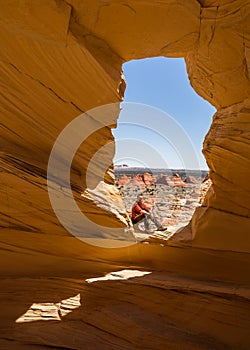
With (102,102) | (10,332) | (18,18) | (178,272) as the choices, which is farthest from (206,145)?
(10,332)

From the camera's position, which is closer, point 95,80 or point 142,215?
point 95,80

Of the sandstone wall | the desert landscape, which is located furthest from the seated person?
the sandstone wall

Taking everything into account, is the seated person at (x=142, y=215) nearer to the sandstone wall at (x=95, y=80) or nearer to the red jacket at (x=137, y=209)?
the red jacket at (x=137, y=209)

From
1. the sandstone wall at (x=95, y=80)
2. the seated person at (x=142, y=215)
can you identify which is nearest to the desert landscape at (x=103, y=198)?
the sandstone wall at (x=95, y=80)

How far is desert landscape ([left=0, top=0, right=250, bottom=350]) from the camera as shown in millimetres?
3814

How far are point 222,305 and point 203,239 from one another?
106 centimetres

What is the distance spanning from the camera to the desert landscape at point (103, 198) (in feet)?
12.5

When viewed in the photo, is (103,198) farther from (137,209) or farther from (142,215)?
(137,209)

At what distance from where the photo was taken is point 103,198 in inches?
190

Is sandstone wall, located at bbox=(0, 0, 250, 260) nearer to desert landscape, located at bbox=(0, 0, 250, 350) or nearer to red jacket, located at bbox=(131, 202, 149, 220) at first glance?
desert landscape, located at bbox=(0, 0, 250, 350)

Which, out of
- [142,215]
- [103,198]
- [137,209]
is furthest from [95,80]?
[137,209]

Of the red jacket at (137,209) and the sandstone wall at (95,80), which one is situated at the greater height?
the sandstone wall at (95,80)

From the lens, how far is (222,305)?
12.5 feet

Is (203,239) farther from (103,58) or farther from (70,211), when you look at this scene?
(103,58)
